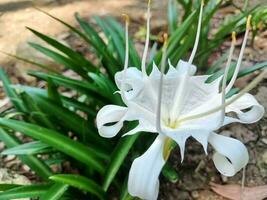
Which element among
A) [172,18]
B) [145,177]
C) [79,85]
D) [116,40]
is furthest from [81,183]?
[172,18]

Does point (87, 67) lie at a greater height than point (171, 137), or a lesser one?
lesser

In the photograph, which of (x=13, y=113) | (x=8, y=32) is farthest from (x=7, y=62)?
(x=13, y=113)

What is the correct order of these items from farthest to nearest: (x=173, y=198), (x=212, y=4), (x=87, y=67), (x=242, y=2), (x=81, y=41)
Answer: (x=242, y=2) < (x=81, y=41) < (x=212, y=4) < (x=87, y=67) < (x=173, y=198)

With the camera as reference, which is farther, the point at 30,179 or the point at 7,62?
the point at 7,62

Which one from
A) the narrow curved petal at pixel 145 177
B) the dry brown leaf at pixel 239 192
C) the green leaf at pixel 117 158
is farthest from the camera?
the dry brown leaf at pixel 239 192

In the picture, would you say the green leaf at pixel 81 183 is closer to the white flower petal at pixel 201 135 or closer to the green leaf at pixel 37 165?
the green leaf at pixel 37 165

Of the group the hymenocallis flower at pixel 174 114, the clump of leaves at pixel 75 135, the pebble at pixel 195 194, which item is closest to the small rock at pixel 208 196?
the pebble at pixel 195 194

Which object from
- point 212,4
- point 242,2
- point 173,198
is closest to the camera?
point 173,198

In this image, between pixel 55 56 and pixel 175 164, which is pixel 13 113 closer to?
pixel 55 56
